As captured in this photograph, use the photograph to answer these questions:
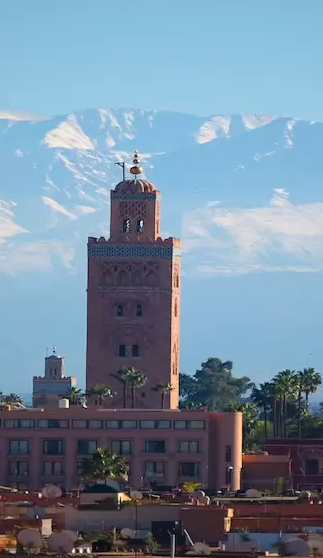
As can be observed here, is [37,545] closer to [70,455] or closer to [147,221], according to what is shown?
[70,455]

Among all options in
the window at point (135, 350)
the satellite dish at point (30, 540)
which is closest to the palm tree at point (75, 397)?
the window at point (135, 350)

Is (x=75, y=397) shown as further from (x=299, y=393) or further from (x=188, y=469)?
(x=188, y=469)

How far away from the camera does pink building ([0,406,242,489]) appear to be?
134 meters

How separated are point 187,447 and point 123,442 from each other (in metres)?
3.12

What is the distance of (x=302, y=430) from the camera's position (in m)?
163

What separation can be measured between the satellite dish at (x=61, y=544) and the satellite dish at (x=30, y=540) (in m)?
0.45

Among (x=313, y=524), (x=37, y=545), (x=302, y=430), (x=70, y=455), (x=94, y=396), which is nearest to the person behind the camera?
(x=37, y=545)

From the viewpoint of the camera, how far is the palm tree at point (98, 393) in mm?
151375

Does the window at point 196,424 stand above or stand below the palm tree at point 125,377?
below

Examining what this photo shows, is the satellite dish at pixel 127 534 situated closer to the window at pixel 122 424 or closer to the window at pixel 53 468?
the window at pixel 53 468

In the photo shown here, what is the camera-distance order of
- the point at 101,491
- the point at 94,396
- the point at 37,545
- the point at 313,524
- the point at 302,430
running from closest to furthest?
the point at 37,545, the point at 313,524, the point at 101,491, the point at 94,396, the point at 302,430

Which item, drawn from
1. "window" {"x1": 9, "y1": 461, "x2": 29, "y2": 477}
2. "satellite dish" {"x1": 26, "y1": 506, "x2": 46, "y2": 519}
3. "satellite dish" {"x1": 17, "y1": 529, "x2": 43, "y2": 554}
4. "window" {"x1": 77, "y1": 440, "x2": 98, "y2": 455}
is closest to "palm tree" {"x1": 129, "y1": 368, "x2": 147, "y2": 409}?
"window" {"x1": 77, "y1": 440, "x2": 98, "y2": 455}

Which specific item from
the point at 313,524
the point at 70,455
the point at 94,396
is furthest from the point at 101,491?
the point at 94,396

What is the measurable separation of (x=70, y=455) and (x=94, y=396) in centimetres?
1764
